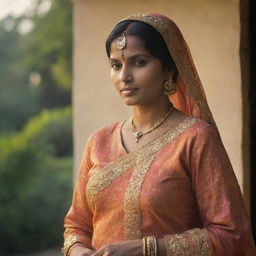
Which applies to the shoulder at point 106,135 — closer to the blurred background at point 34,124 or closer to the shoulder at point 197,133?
the shoulder at point 197,133

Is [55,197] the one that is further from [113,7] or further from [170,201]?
[170,201]

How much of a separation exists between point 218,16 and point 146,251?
2.02m

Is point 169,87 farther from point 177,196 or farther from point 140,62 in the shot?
point 177,196

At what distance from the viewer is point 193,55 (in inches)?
177

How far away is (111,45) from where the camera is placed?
2.97 m

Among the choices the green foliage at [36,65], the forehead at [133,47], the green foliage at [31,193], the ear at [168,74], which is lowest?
the green foliage at [31,193]

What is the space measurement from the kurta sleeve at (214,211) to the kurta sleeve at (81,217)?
0.49m

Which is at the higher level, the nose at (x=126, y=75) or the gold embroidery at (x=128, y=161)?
the nose at (x=126, y=75)

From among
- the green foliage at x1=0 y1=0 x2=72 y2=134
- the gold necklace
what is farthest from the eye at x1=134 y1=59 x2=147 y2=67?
the green foliage at x1=0 y1=0 x2=72 y2=134

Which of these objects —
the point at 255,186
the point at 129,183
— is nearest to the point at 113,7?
the point at 255,186

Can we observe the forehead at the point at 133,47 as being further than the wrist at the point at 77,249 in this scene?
No

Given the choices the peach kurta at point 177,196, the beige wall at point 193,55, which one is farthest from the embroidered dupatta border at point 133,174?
the beige wall at point 193,55

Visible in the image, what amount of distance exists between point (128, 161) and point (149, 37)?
20.2 inches

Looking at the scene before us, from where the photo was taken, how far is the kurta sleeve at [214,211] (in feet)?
9.04
